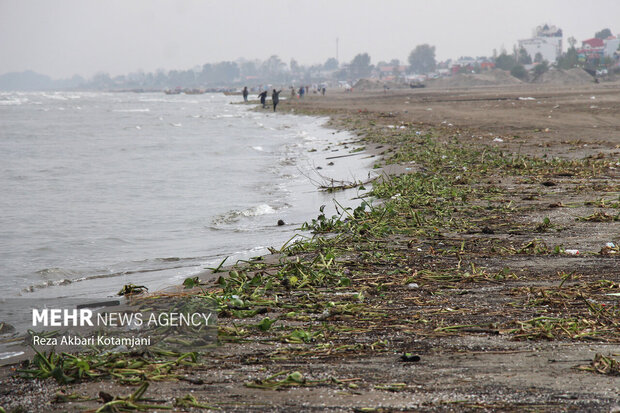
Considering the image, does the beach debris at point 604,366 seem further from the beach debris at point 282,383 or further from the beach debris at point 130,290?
the beach debris at point 130,290

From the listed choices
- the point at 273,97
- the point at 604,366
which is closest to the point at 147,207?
the point at 604,366

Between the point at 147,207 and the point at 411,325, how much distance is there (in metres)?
8.17

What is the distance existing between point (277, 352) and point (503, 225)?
4311mm

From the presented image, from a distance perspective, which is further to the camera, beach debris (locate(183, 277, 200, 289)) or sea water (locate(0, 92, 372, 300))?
sea water (locate(0, 92, 372, 300))

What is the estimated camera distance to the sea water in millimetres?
6801

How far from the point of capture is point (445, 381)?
303cm

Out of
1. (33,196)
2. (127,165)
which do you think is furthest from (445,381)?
(127,165)

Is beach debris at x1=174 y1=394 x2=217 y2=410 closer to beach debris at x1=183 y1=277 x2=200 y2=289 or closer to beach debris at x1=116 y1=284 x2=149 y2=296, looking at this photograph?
beach debris at x1=183 y1=277 x2=200 y2=289

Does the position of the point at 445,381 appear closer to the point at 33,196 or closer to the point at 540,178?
the point at 540,178

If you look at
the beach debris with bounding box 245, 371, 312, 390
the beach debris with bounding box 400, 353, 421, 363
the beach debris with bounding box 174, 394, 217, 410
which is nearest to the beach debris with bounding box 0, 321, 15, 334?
the beach debris with bounding box 174, 394, 217, 410

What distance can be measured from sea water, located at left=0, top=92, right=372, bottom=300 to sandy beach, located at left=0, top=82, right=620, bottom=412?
1474mm

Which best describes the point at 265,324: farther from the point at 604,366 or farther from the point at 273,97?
A: the point at 273,97

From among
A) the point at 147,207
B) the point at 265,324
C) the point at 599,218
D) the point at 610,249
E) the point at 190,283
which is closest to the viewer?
the point at 265,324

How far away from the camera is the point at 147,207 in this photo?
36.3 ft
